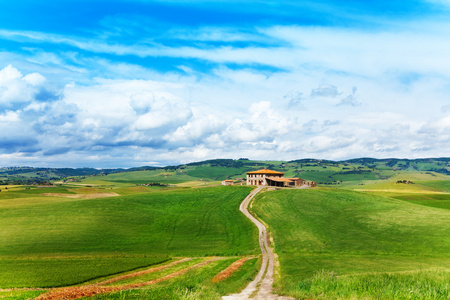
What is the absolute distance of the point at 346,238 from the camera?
238 ft

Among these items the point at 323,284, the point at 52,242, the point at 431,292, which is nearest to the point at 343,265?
the point at 323,284

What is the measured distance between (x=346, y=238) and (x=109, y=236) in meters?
54.3

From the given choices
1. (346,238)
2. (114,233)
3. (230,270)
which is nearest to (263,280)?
(230,270)

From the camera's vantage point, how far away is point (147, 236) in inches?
2940

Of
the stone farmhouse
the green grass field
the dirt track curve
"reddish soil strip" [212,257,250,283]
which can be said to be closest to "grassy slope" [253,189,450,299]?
the dirt track curve

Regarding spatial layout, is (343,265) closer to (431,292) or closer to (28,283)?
(431,292)

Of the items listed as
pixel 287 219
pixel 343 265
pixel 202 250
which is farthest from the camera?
pixel 287 219

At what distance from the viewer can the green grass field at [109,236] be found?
48000 mm

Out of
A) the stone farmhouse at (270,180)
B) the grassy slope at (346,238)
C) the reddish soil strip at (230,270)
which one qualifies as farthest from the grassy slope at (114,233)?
the stone farmhouse at (270,180)

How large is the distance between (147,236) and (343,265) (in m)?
44.7

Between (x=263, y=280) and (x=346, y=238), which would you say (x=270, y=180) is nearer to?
(x=346, y=238)

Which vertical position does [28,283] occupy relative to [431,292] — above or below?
below

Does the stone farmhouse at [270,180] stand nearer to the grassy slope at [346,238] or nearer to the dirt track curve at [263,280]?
the grassy slope at [346,238]

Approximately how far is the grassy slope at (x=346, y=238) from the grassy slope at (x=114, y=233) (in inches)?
452
